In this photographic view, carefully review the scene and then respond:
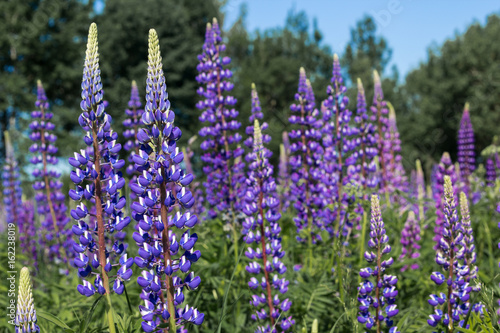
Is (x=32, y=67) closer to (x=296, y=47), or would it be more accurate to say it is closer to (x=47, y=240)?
(x=296, y=47)

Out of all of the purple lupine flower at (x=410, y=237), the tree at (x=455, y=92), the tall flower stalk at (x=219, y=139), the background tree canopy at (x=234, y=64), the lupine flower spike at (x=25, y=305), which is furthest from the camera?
the tree at (x=455, y=92)

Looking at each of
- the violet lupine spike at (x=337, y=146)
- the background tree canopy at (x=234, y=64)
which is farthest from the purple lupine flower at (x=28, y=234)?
the background tree canopy at (x=234, y=64)

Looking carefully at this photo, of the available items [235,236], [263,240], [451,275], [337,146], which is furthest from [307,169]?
[451,275]

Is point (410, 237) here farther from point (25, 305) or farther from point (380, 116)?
point (25, 305)

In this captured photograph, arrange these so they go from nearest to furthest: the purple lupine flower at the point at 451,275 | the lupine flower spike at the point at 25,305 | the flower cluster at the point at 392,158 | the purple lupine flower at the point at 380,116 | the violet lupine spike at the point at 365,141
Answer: the lupine flower spike at the point at 25,305
the purple lupine flower at the point at 451,275
the violet lupine spike at the point at 365,141
the purple lupine flower at the point at 380,116
the flower cluster at the point at 392,158

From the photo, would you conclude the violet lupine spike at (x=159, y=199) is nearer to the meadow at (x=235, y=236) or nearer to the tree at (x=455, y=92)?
the meadow at (x=235, y=236)

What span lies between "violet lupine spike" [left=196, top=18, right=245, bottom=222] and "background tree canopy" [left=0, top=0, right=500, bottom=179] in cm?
2836

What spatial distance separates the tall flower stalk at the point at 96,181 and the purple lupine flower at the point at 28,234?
160 inches

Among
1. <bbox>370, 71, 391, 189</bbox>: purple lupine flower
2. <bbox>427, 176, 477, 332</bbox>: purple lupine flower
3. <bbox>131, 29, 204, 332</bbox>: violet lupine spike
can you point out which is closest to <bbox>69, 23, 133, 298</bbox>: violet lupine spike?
→ <bbox>131, 29, 204, 332</bbox>: violet lupine spike

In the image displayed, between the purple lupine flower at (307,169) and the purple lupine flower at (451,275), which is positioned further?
the purple lupine flower at (307,169)

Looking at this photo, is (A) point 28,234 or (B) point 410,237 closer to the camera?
(B) point 410,237

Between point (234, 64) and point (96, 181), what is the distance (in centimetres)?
5176

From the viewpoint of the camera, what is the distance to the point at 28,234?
6.82 m

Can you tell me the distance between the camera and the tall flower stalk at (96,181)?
244 cm
